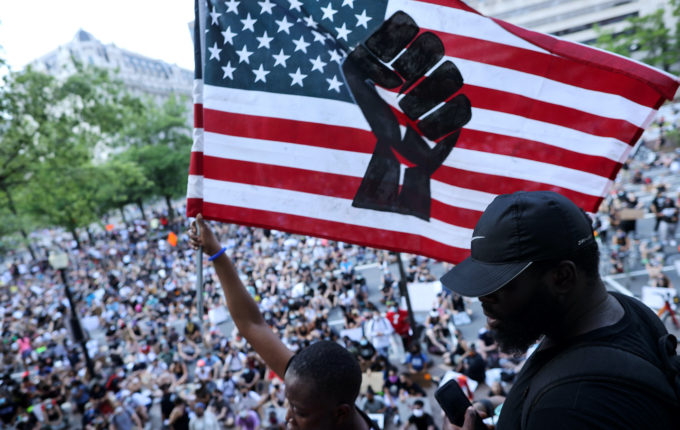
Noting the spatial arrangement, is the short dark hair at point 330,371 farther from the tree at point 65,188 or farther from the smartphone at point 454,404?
the tree at point 65,188

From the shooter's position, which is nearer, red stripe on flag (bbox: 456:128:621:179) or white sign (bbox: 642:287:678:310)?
red stripe on flag (bbox: 456:128:621:179)

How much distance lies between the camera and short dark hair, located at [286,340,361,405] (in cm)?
174

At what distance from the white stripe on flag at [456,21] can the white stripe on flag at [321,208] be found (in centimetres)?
152

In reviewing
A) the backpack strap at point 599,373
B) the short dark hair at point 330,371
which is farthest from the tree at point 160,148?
the backpack strap at point 599,373

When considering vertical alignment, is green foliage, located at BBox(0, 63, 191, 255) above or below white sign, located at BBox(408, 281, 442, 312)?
above

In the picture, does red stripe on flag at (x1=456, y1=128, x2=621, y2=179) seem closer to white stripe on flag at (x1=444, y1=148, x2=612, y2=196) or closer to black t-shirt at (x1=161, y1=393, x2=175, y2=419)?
white stripe on flag at (x1=444, y1=148, x2=612, y2=196)

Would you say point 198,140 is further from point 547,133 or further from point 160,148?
point 160,148

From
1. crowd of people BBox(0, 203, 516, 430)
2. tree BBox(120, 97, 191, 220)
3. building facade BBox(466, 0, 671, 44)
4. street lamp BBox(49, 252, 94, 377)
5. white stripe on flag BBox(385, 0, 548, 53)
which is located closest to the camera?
white stripe on flag BBox(385, 0, 548, 53)

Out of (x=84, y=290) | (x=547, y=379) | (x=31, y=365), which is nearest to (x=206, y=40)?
(x=547, y=379)

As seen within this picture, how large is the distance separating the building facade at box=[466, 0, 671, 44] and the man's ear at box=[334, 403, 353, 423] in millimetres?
57719

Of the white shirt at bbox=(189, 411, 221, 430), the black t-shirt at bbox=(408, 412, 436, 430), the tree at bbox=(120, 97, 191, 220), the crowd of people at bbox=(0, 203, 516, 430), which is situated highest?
the tree at bbox=(120, 97, 191, 220)

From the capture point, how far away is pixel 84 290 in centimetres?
2391

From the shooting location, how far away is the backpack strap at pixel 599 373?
113cm

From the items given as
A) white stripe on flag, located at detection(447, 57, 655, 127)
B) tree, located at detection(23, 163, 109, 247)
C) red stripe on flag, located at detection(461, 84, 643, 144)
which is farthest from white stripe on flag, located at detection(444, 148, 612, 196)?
tree, located at detection(23, 163, 109, 247)
